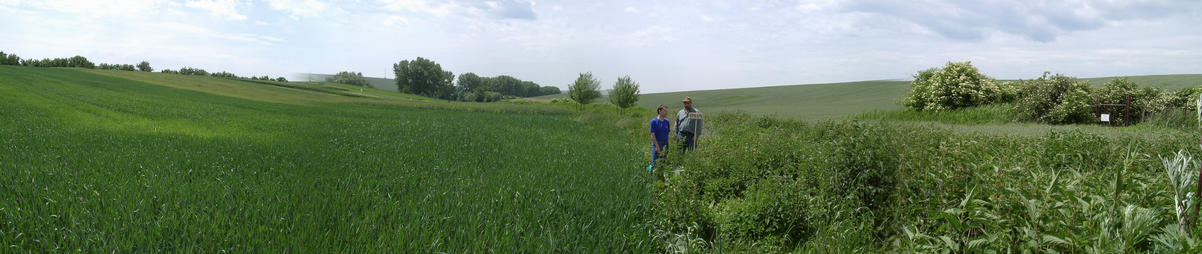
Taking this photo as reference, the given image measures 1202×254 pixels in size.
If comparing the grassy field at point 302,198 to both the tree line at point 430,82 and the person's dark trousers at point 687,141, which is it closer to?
the person's dark trousers at point 687,141

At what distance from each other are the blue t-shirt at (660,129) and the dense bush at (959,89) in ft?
72.8

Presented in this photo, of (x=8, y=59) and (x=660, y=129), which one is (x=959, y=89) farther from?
(x=8, y=59)

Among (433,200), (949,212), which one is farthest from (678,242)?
(433,200)

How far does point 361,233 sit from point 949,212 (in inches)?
165

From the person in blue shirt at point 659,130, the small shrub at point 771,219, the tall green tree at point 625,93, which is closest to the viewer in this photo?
the small shrub at point 771,219

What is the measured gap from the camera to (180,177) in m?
6.22

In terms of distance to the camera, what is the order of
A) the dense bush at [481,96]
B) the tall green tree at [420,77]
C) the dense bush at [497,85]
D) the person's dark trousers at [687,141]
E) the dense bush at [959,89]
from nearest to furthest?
the person's dark trousers at [687,141] → the dense bush at [959,89] → the dense bush at [481,96] → the tall green tree at [420,77] → the dense bush at [497,85]

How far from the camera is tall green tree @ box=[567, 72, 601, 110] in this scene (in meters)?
57.5

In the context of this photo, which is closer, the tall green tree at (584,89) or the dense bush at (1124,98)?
the dense bush at (1124,98)

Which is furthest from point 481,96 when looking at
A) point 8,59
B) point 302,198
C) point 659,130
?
point 302,198

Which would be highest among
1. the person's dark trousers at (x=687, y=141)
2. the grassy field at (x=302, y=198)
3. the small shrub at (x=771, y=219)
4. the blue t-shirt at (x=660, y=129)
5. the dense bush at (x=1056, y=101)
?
the dense bush at (x=1056, y=101)

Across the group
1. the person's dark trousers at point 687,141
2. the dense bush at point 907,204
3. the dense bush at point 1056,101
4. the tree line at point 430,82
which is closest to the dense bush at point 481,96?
the tree line at point 430,82

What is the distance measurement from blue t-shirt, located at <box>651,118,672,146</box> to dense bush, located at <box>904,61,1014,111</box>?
2220cm

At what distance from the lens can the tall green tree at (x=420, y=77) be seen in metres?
103
